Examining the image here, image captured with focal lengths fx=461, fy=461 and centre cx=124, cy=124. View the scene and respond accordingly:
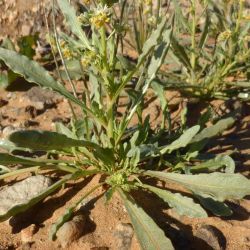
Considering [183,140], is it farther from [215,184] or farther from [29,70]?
[29,70]

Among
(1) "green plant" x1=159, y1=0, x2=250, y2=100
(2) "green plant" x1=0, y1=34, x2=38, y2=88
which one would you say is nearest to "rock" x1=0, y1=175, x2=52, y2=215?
(1) "green plant" x1=159, y1=0, x2=250, y2=100

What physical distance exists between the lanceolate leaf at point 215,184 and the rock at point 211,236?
14cm

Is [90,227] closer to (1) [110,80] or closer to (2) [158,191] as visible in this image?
(2) [158,191]

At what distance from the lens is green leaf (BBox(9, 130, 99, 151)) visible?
5.15 feet

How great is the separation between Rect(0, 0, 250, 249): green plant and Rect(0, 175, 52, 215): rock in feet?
0.17

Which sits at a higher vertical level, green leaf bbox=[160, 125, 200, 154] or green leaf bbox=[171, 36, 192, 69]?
green leaf bbox=[171, 36, 192, 69]

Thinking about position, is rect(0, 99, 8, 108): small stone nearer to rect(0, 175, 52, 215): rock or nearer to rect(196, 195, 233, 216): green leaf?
rect(0, 175, 52, 215): rock

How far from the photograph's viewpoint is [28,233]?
192 centimetres

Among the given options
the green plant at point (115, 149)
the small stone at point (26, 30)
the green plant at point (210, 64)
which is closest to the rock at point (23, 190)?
the green plant at point (115, 149)

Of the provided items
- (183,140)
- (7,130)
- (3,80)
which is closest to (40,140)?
(183,140)

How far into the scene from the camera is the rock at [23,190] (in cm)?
202

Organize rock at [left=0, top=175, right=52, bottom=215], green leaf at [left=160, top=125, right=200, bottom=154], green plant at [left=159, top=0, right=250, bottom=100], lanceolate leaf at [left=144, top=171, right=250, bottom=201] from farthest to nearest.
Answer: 1. green plant at [left=159, top=0, right=250, bottom=100]
2. green leaf at [left=160, top=125, right=200, bottom=154]
3. rock at [left=0, top=175, right=52, bottom=215]
4. lanceolate leaf at [left=144, top=171, right=250, bottom=201]

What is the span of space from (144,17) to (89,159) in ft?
3.56

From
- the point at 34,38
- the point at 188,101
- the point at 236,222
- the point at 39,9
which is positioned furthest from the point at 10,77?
the point at 236,222
